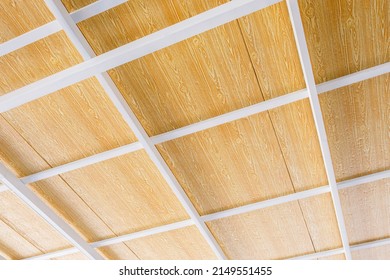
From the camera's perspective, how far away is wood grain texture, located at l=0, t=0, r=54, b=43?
21.4 feet

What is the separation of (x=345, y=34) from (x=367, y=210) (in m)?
6.78

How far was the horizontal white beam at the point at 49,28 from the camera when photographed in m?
6.52

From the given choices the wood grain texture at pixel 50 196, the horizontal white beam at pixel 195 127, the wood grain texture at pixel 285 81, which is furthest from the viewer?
the wood grain texture at pixel 50 196

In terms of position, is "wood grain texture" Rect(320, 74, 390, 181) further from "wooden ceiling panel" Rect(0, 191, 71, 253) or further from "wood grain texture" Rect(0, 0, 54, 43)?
"wooden ceiling panel" Rect(0, 191, 71, 253)

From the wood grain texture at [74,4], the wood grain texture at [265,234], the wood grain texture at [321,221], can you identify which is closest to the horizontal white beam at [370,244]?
the wood grain texture at [321,221]

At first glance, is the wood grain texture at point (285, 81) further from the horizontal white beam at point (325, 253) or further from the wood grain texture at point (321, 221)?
the horizontal white beam at point (325, 253)

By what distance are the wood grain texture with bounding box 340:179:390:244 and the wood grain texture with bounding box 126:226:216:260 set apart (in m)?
4.74

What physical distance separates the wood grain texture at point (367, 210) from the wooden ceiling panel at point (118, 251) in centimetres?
741

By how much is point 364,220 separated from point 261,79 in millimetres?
7077

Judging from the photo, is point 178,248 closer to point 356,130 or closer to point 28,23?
point 356,130

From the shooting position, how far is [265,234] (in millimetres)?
12648

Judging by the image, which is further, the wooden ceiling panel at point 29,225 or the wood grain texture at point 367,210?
the wooden ceiling panel at point 29,225

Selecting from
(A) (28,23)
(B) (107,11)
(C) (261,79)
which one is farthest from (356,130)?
(A) (28,23)

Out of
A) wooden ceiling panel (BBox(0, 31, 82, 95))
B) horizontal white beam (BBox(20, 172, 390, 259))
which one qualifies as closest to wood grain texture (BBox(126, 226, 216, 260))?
horizontal white beam (BBox(20, 172, 390, 259))
